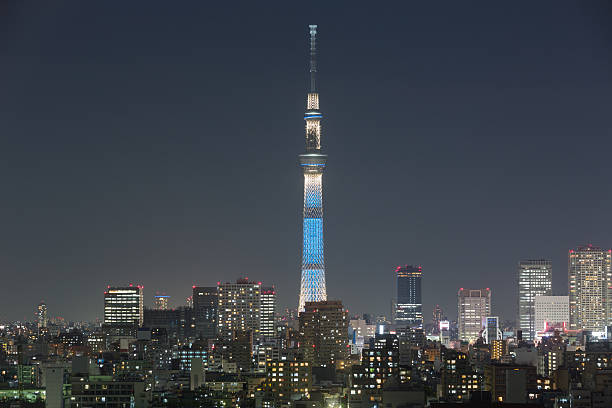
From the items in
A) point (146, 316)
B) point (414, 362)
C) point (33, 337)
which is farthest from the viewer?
point (146, 316)

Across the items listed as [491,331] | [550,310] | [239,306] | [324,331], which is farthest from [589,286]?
[324,331]

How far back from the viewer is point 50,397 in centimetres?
3784

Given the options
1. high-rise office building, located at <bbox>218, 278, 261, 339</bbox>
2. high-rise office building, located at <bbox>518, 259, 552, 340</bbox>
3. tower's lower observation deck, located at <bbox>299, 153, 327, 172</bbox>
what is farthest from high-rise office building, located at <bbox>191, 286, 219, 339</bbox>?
high-rise office building, located at <bbox>518, 259, 552, 340</bbox>

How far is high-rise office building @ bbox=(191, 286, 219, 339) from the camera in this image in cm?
8019

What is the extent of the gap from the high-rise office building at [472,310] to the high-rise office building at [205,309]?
21.1 m

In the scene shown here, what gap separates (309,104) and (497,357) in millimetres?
15671

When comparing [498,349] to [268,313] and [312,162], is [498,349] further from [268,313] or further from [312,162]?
[268,313]

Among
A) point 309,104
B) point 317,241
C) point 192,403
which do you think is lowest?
point 192,403

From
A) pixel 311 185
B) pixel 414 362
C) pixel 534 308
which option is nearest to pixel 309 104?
pixel 311 185

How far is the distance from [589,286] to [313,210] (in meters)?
34.2

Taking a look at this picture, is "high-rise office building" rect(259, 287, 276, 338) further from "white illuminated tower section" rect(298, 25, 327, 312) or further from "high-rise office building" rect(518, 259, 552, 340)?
"high-rise office building" rect(518, 259, 552, 340)

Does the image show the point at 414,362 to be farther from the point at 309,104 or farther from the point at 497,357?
the point at 309,104

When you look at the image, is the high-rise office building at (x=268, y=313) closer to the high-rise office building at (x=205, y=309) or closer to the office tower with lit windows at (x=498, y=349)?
the high-rise office building at (x=205, y=309)

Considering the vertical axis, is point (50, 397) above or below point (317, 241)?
below
